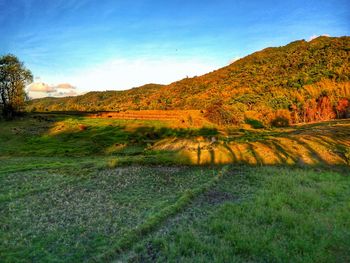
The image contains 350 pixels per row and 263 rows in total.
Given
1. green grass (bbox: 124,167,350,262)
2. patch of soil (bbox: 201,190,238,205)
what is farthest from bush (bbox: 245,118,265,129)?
patch of soil (bbox: 201,190,238,205)

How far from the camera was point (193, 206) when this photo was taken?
18.9 m

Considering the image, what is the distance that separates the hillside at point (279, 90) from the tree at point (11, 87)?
1281 centimetres

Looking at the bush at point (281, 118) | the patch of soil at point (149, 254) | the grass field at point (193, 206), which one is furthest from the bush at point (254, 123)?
the patch of soil at point (149, 254)

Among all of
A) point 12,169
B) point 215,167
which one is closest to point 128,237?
point 215,167

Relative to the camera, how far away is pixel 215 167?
32.5 meters

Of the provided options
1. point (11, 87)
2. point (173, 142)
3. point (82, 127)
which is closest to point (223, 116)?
point (173, 142)

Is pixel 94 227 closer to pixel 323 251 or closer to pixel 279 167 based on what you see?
pixel 323 251

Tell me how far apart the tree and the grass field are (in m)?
52.0

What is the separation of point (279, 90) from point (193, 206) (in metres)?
91.2

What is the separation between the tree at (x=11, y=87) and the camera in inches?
3105

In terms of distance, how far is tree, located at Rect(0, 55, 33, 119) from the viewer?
7888 centimetres

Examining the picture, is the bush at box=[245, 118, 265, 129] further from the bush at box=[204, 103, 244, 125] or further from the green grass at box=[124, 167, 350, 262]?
the green grass at box=[124, 167, 350, 262]

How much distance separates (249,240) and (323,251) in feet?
9.25

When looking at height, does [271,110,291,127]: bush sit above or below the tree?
below
